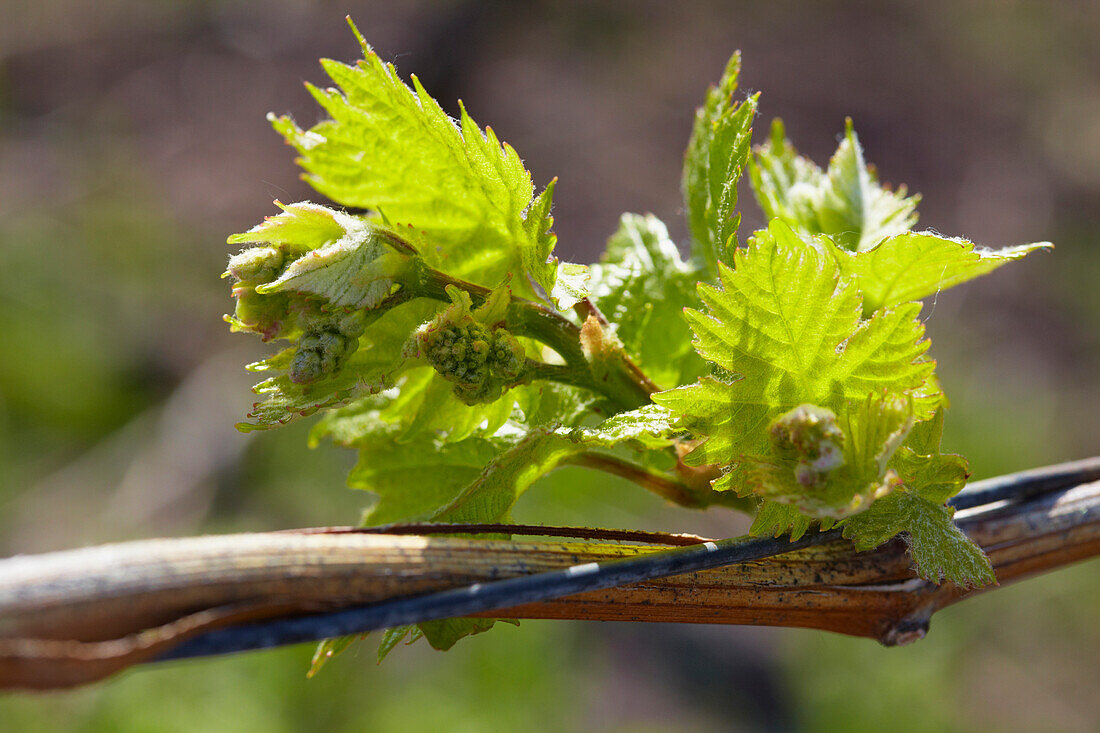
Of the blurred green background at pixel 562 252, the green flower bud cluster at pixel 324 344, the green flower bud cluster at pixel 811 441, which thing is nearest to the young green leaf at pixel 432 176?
the green flower bud cluster at pixel 324 344

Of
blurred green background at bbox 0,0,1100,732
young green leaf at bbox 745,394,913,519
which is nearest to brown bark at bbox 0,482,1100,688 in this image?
young green leaf at bbox 745,394,913,519

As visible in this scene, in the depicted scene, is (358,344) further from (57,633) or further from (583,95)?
(583,95)

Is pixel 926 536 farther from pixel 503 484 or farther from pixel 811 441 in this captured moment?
pixel 503 484

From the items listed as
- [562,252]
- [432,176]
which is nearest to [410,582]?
[432,176]

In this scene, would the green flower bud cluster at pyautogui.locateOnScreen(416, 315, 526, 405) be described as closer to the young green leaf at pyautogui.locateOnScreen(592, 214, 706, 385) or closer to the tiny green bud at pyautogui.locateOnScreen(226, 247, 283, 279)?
the tiny green bud at pyautogui.locateOnScreen(226, 247, 283, 279)

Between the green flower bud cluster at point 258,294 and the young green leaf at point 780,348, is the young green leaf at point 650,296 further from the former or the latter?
the green flower bud cluster at point 258,294

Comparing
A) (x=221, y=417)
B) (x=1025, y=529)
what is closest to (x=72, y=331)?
(x=221, y=417)

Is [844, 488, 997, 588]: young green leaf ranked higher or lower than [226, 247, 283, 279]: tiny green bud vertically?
lower
